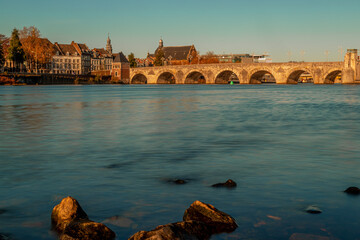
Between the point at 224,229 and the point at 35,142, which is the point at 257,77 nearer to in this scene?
the point at 35,142

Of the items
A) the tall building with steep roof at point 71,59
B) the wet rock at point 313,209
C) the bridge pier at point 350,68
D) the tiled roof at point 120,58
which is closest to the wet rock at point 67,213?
the wet rock at point 313,209

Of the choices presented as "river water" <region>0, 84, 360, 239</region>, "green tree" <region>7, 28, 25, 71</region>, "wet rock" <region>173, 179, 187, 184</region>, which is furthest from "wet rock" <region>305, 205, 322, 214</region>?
"green tree" <region>7, 28, 25, 71</region>

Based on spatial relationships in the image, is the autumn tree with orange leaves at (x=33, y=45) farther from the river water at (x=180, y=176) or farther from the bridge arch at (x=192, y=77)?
the river water at (x=180, y=176)

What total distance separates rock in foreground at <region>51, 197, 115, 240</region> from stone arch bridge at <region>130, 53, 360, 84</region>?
2955 inches

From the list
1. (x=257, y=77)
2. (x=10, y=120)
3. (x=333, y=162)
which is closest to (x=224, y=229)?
(x=333, y=162)

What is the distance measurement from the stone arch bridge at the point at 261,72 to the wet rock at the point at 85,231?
75.4 m

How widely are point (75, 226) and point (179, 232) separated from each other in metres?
1.31

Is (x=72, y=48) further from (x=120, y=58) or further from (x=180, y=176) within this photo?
(x=180, y=176)

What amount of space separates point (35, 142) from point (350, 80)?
74333 mm

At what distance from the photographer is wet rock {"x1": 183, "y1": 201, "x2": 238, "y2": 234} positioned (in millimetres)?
5617

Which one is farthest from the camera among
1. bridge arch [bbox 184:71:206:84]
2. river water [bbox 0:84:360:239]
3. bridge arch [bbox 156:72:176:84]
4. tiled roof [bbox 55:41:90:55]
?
tiled roof [bbox 55:41:90:55]

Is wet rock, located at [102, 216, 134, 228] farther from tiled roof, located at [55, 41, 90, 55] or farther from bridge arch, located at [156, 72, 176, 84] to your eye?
tiled roof, located at [55, 41, 90, 55]

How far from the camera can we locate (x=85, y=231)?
5121 mm

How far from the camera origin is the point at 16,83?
3440 inches
